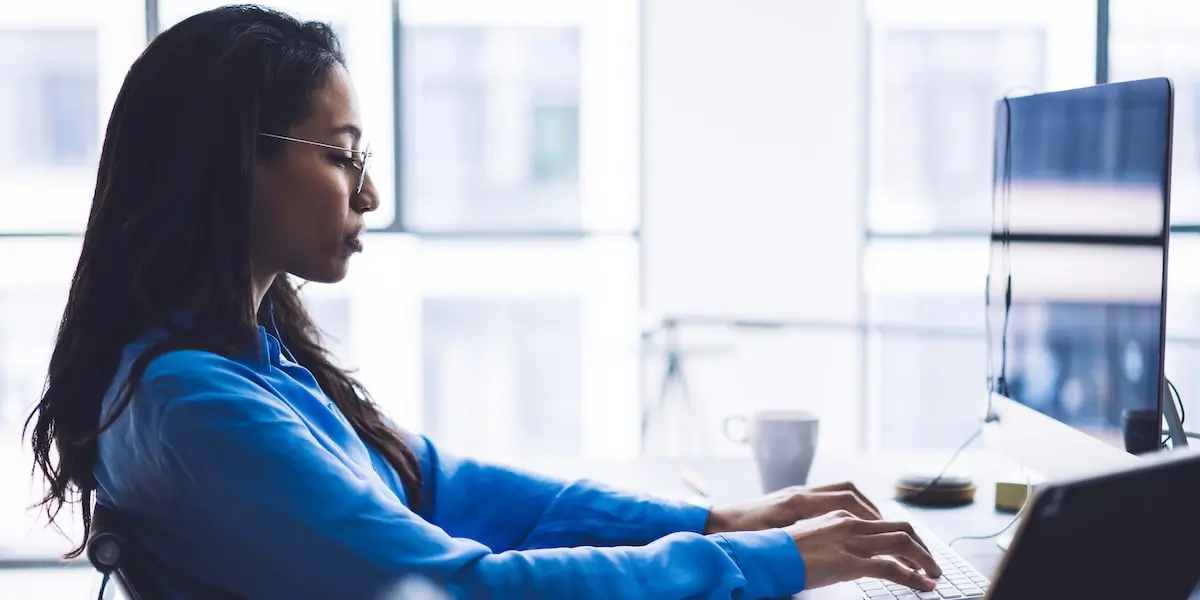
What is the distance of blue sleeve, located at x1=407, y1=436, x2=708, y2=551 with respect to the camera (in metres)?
1.25

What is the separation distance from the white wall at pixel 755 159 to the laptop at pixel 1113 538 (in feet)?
8.50

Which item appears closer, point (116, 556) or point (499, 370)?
point (116, 556)

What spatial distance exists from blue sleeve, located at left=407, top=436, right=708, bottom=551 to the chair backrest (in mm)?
442

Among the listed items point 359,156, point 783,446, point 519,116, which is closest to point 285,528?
point 359,156

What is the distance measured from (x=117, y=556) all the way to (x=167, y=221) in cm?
28

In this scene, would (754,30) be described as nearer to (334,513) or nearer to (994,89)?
(994,89)

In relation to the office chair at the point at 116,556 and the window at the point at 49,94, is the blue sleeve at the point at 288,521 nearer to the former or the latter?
the office chair at the point at 116,556

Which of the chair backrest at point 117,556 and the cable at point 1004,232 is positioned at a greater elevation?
the cable at point 1004,232

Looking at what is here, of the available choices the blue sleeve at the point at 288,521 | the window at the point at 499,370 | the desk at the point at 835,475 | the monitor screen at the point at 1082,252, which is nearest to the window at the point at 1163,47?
the window at the point at 499,370

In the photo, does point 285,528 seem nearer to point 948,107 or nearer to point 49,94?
point 49,94

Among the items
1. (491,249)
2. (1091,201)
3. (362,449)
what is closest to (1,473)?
(491,249)

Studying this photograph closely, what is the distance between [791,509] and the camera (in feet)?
3.87

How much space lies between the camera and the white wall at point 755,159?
3.39 m

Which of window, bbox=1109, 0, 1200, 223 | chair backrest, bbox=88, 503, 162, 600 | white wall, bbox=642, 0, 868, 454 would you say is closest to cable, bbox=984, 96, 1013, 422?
chair backrest, bbox=88, 503, 162, 600
